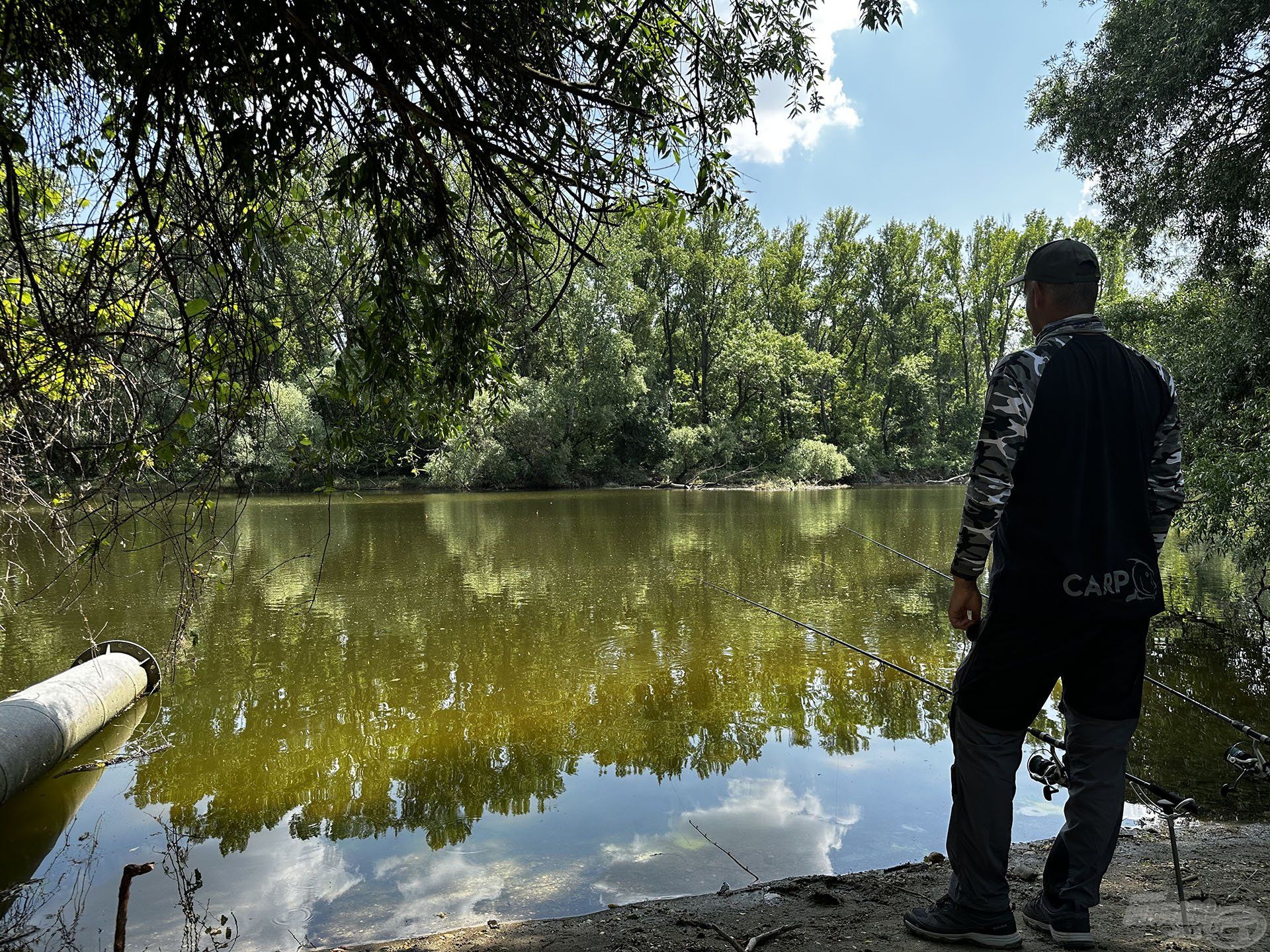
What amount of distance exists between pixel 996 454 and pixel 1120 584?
522mm

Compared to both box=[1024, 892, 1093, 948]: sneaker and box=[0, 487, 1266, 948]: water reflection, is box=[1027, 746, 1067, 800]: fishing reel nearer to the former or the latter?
box=[1024, 892, 1093, 948]: sneaker

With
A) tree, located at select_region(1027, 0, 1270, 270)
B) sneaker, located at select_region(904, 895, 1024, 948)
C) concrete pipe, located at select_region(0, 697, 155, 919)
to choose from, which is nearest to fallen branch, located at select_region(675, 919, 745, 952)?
sneaker, located at select_region(904, 895, 1024, 948)

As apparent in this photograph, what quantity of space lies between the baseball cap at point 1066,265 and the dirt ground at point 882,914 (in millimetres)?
2089

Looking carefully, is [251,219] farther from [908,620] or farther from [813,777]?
[908,620]

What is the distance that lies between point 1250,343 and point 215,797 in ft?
33.7

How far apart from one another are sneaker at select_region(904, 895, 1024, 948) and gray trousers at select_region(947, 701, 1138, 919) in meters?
0.03

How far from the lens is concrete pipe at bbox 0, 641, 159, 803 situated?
15.9 feet

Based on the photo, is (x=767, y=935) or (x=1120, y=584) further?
(x=767, y=935)

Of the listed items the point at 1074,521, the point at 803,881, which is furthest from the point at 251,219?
the point at 803,881

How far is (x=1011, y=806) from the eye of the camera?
2451mm

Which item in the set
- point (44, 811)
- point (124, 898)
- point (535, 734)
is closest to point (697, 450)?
point (535, 734)

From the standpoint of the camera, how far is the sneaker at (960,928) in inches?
97.7

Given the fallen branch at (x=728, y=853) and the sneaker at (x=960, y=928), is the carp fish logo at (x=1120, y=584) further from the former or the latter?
the fallen branch at (x=728, y=853)

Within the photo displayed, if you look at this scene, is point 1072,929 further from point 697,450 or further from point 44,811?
point 697,450
